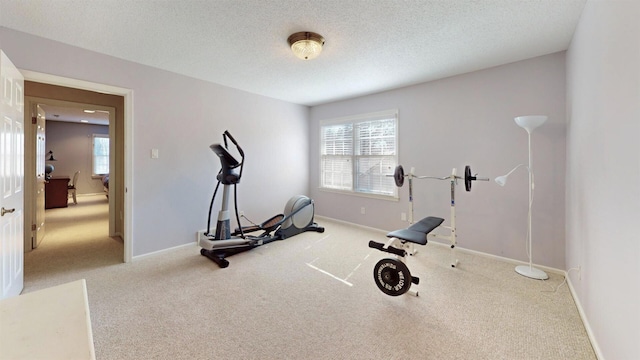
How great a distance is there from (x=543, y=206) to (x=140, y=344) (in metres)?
3.90

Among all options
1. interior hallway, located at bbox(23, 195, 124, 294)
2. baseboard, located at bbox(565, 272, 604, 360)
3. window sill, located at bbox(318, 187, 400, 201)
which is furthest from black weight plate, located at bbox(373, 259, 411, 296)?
interior hallway, located at bbox(23, 195, 124, 294)

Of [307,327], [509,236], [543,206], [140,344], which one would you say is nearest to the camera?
[140,344]

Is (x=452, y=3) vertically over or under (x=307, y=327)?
over

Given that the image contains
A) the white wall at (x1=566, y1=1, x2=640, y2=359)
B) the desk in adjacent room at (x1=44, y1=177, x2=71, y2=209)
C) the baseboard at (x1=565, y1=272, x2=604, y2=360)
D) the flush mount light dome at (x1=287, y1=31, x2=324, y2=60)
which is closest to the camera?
the white wall at (x1=566, y1=1, x2=640, y2=359)

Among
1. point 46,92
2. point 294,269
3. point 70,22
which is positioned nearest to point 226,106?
point 70,22

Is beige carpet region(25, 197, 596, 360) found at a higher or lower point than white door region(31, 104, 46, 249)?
lower

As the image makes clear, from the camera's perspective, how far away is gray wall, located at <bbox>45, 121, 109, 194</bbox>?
7934 mm

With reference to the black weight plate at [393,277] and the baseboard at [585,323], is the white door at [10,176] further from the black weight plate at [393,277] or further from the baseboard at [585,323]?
the baseboard at [585,323]

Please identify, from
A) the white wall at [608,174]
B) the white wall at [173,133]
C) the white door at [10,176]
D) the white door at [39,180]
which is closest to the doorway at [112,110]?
the white door at [39,180]

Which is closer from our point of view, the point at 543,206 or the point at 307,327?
the point at 307,327

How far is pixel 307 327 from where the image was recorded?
6.09 feet

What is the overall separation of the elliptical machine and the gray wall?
7.79 meters

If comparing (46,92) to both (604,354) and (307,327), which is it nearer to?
(307,327)

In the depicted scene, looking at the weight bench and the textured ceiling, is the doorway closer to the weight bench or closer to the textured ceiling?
the textured ceiling
